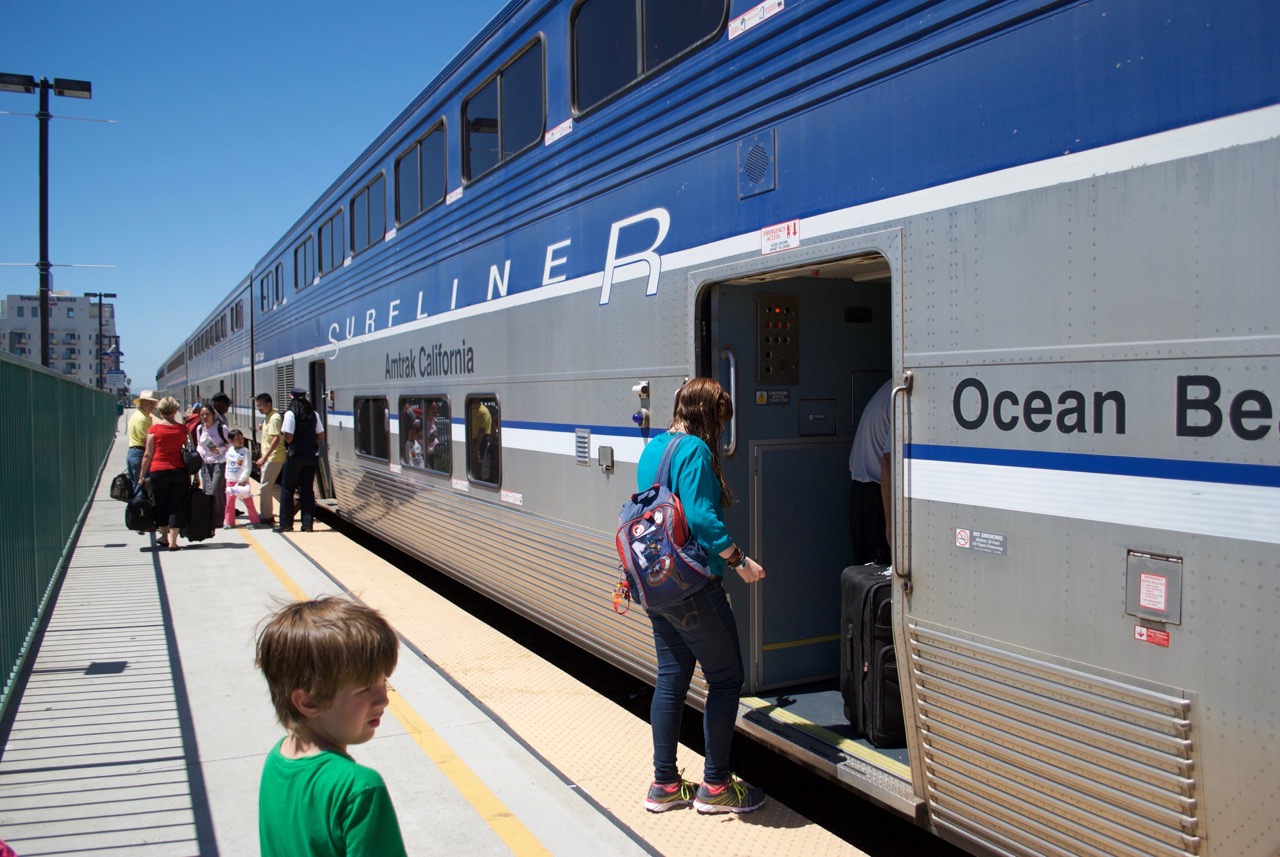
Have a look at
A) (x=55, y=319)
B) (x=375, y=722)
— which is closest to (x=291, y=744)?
(x=375, y=722)

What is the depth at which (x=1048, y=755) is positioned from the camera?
2602 mm

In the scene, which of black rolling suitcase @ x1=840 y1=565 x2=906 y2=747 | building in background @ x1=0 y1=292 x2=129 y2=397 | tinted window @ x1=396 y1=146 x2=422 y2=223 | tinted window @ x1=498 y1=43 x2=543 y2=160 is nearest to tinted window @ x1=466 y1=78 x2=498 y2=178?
tinted window @ x1=498 y1=43 x2=543 y2=160

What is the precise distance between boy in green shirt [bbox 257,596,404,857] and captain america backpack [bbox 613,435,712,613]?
1.70 metres

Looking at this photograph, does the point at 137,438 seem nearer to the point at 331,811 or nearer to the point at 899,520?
the point at 899,520

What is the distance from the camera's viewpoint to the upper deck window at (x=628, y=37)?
3998 mm

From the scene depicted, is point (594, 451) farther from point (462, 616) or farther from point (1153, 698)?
point (1153, 698)

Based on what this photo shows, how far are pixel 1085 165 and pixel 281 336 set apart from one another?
43.7 ft

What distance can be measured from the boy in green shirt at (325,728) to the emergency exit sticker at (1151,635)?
6.05 feet

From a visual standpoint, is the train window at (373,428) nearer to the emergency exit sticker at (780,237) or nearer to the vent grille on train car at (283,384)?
the vent grille on train car at (283,384)

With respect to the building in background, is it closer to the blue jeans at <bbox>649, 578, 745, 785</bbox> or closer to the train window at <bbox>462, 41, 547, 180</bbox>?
the train window at <bbox>462, 41, 547, 180</bbox>

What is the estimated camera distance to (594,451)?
15.9 feet

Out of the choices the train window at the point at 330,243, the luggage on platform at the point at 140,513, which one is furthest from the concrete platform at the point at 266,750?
the train window at the point at 330,243

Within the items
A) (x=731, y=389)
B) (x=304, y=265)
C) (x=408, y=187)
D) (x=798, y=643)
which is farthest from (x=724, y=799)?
(x=304, y=265)

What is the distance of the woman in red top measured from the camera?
9039 millimetres
